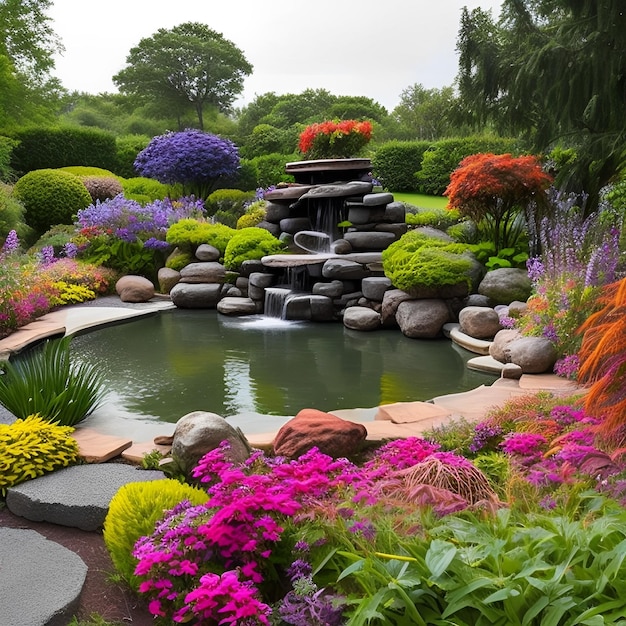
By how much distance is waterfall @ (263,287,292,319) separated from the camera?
9.43 meters

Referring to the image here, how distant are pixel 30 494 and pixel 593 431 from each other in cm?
270

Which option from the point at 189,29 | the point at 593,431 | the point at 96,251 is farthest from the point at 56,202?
the point at 189,29

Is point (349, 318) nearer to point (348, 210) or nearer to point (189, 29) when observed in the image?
point (348, 210)

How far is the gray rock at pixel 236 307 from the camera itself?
31.8 ft

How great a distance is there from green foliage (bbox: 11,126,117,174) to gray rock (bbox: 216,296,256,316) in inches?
429

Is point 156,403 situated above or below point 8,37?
below

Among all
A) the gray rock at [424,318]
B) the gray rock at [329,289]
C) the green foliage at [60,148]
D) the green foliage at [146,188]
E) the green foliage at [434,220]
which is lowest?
the gray rock at [424,318]

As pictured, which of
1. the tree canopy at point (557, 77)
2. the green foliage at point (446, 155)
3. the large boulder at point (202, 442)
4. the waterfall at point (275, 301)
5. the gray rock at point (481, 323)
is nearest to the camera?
the large boulder at point (202, 442)

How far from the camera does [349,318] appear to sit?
8633mm

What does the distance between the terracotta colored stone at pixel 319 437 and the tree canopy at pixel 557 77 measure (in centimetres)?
475

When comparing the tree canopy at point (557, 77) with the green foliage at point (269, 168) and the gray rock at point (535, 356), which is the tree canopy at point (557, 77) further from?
the green foliage at point (269, 168)

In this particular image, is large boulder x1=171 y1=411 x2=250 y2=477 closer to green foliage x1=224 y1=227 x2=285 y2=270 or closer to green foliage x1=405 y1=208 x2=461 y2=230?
green foliage x1=224 y1=227 x2=285 y2=270

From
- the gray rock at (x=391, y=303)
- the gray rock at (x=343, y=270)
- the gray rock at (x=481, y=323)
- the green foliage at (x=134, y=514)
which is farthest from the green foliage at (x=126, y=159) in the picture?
the green foliage at (x=134, y=514)

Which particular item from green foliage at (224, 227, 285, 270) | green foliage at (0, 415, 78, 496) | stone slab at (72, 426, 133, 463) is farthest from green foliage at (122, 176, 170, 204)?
green foliage at (0, 415, 78, 496)
